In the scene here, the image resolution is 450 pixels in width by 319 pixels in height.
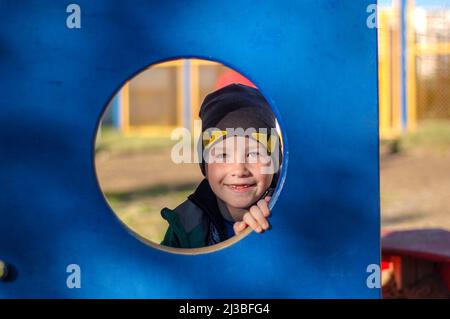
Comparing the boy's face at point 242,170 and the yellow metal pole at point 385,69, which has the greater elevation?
the yellow metal pole at point 385,69

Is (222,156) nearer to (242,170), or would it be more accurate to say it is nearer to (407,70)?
(242,170)

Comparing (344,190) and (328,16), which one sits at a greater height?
(328,16)

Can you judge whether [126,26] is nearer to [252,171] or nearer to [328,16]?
[328,16]

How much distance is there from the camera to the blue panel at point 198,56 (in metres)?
1.95

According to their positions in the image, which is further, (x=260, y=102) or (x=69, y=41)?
(x=260, y=102)

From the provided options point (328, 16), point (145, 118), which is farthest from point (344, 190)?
point (145, 118)

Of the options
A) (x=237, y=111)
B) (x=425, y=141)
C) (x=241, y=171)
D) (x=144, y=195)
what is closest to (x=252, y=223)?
(x=241, y=171)

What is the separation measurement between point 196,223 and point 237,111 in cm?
40

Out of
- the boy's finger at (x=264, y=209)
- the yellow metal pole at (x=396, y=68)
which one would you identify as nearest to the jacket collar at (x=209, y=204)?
the boy's finger at (x=264, y=209)

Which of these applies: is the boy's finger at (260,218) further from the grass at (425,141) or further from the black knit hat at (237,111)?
the grass at (425,141)

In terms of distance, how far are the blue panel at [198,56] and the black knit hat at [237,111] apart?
0.57 meters

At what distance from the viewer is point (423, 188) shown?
6.46 meters

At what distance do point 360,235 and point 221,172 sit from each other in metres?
0.61

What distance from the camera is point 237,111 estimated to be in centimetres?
254
